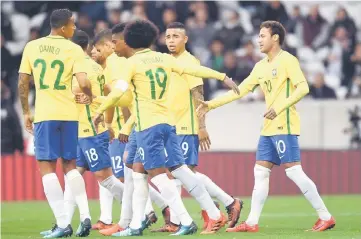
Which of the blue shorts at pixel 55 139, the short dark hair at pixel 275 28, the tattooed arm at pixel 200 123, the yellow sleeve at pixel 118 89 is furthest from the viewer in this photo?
the tattooed arm at pixel 200 123

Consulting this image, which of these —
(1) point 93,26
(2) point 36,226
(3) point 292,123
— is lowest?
(2) point 36,226

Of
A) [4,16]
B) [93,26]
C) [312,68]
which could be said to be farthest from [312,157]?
[4,16]

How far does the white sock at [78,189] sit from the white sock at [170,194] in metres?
0.92

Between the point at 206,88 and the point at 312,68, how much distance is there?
250 centimetres

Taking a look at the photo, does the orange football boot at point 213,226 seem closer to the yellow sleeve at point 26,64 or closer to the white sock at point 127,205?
the white sock at point 127,205

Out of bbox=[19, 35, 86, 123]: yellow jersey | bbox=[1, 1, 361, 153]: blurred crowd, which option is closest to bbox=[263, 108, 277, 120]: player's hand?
bbox=[19, 35, 86, 123]: yellow jersey

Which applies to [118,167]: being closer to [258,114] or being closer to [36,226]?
[36,226]

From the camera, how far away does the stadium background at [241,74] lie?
20656 millimetres

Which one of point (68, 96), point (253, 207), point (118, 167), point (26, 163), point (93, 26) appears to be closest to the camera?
point (68, 96)

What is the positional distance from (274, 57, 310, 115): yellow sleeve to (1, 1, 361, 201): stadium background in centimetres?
799

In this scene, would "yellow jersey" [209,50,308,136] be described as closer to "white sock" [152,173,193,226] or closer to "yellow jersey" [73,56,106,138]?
"white sock" [152,173,193,226]

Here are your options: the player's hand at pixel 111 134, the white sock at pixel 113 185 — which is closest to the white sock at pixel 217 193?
the white sock at pixel 113 185

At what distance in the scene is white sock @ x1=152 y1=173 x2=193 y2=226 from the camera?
37.7 ft

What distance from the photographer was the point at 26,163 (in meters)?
20.4
